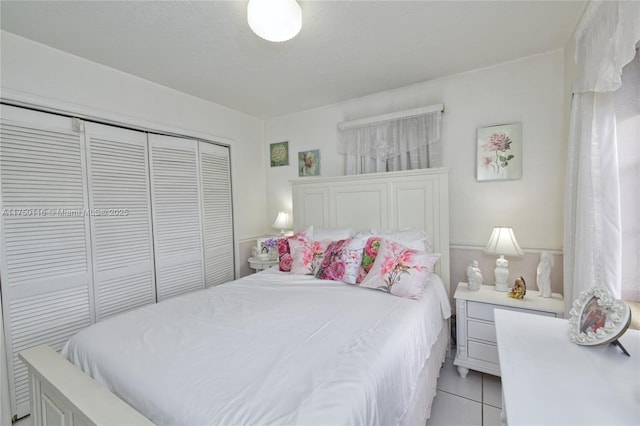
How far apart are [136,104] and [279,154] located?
162cm

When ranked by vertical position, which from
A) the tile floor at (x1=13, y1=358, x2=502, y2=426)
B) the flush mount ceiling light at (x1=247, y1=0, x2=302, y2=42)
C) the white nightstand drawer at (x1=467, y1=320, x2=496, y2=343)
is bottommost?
the tile floor at (x1=13, y1=358, x2=502, y2=426)

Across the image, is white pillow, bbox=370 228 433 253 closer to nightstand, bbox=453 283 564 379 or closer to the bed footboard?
nightstand, bbox=453 283 564 379

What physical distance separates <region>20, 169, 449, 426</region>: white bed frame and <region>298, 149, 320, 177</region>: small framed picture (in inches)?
10.1

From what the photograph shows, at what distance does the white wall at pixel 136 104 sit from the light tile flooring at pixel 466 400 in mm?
2488

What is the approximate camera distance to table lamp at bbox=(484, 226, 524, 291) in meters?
2.09

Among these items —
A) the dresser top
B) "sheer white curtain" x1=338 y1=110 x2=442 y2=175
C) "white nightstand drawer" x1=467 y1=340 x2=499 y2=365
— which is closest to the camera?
the dresser top

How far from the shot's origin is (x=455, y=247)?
2.54 m

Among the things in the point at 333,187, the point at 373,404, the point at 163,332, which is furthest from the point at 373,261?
the point at 163,332

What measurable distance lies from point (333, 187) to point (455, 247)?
132cm

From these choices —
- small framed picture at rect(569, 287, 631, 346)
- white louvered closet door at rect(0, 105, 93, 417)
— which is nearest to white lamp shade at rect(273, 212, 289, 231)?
white louvered closet door at rect(0, 105, 93, 417)

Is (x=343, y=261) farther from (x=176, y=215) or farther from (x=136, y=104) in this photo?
(x=136, y=104)

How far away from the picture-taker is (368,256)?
2.22 m

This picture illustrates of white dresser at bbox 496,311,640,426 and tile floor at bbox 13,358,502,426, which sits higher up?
white dresser at bbox 496,311,640,426

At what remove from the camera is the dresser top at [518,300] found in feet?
6.11
